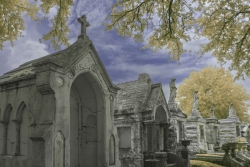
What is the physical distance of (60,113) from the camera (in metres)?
6.64

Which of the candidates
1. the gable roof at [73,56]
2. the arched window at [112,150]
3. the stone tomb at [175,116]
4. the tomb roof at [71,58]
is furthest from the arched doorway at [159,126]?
the tomb roof at [71,58]

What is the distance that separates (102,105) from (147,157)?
12.2ft

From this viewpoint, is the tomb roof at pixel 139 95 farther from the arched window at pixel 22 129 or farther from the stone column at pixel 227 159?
the arched window at pixel 22 129

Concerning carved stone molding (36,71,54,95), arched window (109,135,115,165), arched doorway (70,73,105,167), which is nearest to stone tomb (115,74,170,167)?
arched window (109,135,115,165)

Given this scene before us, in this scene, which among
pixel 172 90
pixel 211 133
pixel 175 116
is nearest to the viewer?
pixel 175 116

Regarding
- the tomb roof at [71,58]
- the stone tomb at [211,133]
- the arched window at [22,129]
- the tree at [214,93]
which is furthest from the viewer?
the tree at [214,93]

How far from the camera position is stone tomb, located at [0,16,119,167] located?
256 inches

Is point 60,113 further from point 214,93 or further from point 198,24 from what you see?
point 214,93

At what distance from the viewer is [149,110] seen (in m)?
13.6

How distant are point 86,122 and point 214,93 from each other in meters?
28.1

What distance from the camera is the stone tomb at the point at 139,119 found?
13.6 metres

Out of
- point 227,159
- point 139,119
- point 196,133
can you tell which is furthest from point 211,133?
point 139,119

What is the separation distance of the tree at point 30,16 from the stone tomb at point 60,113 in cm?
77

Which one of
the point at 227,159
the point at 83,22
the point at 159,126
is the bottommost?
the point at 227,159
